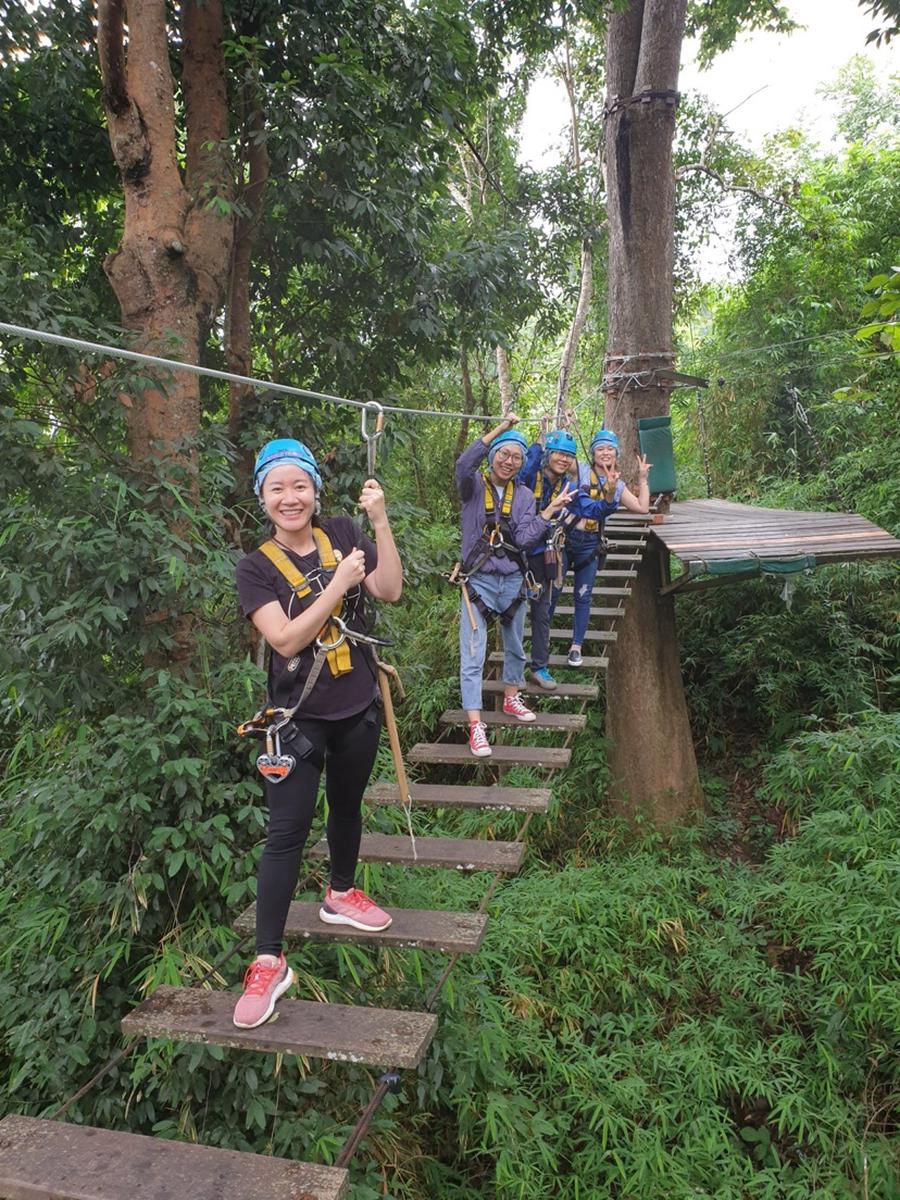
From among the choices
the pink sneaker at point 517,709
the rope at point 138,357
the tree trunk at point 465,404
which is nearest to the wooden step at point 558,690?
the pink sneaker at point 517,709

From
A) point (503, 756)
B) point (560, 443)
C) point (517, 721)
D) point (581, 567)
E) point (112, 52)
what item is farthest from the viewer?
point (581, 567)

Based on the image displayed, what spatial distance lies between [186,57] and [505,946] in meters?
4.77

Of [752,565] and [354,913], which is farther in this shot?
[752,565]

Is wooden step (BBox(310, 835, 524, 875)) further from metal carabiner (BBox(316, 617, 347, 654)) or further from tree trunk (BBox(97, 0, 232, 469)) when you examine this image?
tree trunk (BBox(97, 0, 232, 469))

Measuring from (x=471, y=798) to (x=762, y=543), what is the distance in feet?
8.02

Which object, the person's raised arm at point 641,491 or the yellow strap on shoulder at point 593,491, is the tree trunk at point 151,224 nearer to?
the yellow strap on shoulder at point 593,491

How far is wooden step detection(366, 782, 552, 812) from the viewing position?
3.06 meters

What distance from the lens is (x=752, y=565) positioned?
13.7 feet

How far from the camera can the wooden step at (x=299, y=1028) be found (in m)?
1.78

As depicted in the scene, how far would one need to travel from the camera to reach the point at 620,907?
4.23 metres

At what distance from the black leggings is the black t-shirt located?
0.14 feet

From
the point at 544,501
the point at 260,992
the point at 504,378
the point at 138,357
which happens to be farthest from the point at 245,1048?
the point at 504,378

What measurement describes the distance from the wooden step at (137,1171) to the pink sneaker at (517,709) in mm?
2307

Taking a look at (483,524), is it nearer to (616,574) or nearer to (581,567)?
(581,567)
